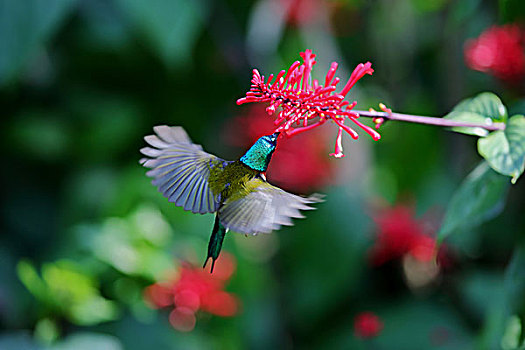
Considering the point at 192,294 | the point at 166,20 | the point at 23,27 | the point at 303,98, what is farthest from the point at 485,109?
the point at 23,27

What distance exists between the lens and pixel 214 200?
52 centimetres

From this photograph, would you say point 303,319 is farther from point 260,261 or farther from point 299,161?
point 299,161

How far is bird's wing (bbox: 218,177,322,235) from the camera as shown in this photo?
1.52ft

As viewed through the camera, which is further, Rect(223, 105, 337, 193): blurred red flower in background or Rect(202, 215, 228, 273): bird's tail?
Rect(223, 105, 337, 193): blurred red flower in background

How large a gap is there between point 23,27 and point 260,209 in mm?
744

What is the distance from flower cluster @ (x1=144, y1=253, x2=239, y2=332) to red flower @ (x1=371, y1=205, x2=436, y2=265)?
313 millimetres

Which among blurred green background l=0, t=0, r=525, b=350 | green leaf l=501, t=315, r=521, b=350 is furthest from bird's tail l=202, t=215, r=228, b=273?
blurred green background l=0, t=0, r=525, b=350

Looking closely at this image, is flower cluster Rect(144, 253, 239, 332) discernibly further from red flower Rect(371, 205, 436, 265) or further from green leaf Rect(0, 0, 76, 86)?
green leaf Rect(0, 0, 76, 86)

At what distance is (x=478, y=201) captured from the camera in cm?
61

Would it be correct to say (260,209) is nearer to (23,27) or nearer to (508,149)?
(508,149)

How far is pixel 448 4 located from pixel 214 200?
862mm

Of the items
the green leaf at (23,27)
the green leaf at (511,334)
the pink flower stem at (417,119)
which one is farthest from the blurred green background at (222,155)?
the pink flower stem at (417,119)

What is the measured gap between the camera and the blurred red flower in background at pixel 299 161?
124 cm

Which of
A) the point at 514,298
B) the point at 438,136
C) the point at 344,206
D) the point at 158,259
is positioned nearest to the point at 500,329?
the point at 514,298
